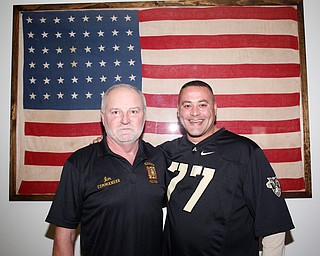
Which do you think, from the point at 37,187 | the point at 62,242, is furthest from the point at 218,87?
the point at 37,187

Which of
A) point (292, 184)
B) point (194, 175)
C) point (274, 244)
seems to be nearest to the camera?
point (274, 244)

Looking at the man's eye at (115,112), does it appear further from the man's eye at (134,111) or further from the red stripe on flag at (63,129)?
the red stripe on flag at (63,129)

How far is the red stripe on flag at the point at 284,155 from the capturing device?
2045 millimetres

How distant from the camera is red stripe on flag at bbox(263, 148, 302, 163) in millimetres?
2045

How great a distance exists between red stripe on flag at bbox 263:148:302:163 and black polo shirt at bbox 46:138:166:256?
1.11 metres

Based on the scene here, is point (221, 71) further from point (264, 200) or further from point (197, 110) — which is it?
point (264, 200)

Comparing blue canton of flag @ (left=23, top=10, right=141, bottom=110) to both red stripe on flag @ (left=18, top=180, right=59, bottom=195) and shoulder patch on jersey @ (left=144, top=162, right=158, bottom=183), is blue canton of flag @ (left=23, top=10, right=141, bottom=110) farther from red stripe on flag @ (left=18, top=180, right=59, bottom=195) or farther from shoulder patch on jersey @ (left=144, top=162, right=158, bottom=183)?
shoulder patch on jersey @ (left=144, top=162, right=158, bottom=183)

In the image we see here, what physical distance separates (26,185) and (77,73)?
1.05 m

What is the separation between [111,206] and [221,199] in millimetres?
612

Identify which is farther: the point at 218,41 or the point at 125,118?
the point at 218,41

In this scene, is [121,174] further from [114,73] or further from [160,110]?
[114,73]

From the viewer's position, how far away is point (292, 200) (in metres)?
2.08

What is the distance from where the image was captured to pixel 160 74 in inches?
82.7

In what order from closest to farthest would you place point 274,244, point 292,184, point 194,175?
point 274,244 → point 194,175 → point 292,184
